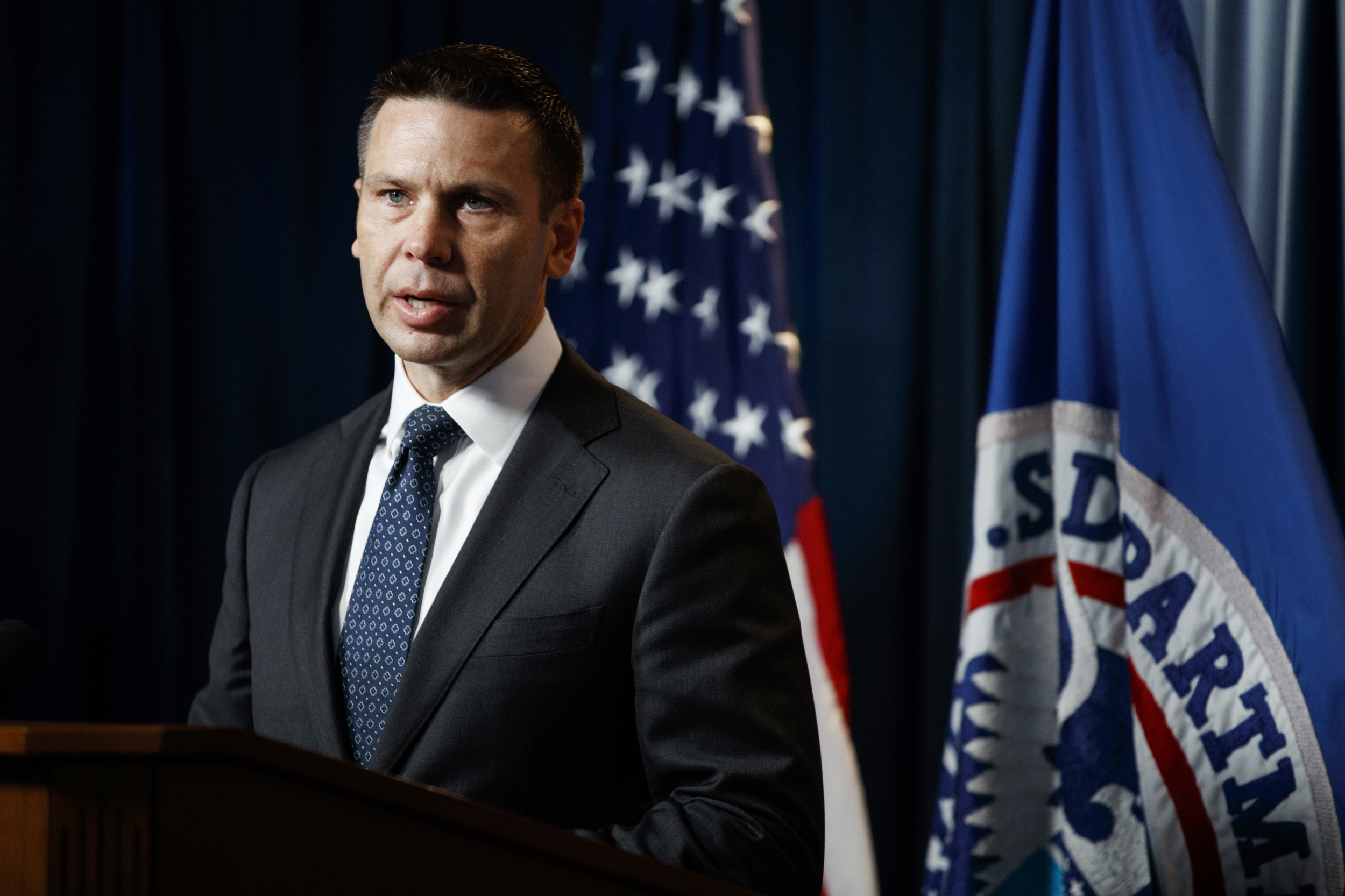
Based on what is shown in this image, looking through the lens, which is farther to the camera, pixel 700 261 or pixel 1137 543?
pixel 700 261

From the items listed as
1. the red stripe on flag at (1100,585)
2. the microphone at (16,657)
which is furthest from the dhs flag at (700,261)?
the microphone at (16,657)

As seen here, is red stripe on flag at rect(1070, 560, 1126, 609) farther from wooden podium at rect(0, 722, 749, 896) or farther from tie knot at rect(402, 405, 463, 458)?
wooden podium at rect(0, 722, 749, 896)

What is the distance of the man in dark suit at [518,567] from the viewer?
1312 mm

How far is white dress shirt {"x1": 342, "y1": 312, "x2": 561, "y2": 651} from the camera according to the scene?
1508 mm

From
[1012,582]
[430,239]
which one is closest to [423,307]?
[430,239]

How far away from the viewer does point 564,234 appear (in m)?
1.65

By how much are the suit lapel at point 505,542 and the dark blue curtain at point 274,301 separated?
5.10 ft

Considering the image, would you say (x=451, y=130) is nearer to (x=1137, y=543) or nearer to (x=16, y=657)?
(x=16, y=657)

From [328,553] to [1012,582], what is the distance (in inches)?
59.8

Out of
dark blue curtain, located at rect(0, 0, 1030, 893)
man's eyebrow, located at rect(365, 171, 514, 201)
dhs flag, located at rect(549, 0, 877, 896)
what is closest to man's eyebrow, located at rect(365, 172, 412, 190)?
man's eyebrow, located at rect(365, 171, 514, 201)

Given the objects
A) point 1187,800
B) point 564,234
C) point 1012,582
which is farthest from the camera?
point 1012,582

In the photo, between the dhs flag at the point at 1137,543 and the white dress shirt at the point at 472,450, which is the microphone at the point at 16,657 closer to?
the white dress shirt at the point at 472,450

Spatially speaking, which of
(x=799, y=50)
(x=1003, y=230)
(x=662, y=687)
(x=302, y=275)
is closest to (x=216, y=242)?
(x=302, y=275)

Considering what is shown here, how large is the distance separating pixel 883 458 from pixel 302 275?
5.55 ft
